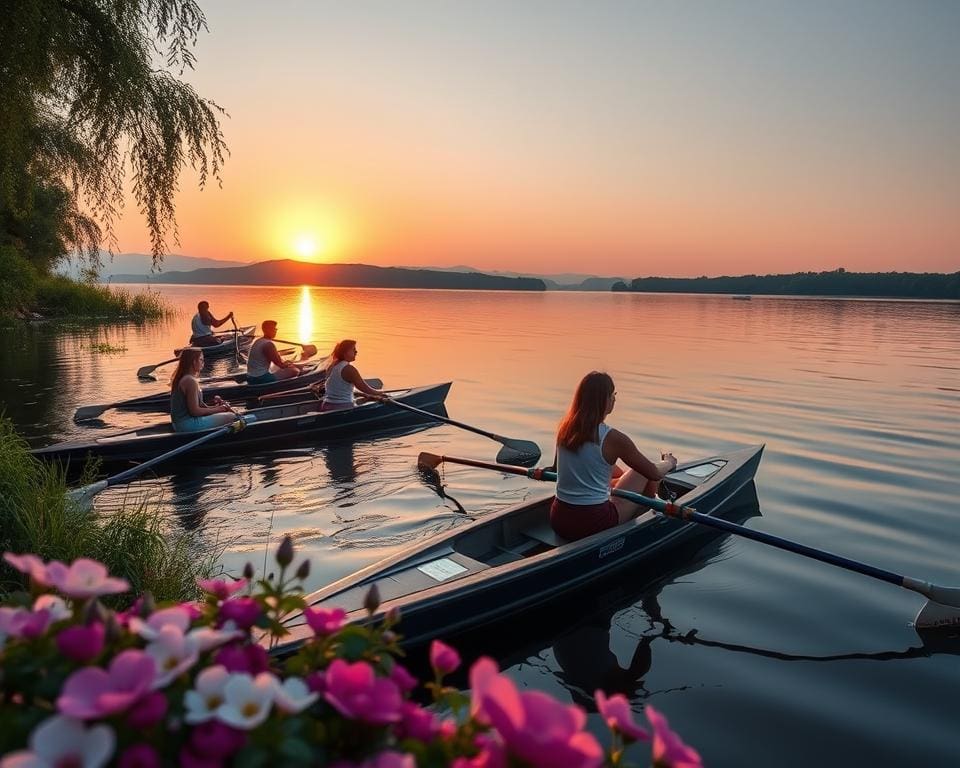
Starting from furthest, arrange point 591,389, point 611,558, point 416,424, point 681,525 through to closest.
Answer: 1. point 416,424
2. point 681,525
3. point 611,558
4. point 591,389

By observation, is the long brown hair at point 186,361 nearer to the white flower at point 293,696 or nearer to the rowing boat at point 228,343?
the white flower at point 293,696

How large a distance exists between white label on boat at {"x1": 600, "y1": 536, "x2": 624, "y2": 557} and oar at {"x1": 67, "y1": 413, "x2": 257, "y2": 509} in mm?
4473

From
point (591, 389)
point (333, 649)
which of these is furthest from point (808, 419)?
point (333, 649)

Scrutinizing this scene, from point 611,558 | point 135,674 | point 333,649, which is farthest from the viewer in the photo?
point 611,558

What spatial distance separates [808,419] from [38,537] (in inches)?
564

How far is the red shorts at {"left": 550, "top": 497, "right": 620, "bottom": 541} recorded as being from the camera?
6.18 metres

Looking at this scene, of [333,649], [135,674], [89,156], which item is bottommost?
[333,649]

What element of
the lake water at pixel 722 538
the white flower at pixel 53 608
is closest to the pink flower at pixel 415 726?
the white flower at pixel 53 608

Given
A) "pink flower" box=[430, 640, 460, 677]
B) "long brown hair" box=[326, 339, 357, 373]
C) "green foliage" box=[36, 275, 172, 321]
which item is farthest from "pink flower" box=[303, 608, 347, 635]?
"green foliage" box=[36, 275, 172, 321]

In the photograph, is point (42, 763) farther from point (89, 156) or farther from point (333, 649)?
point (89, 156)

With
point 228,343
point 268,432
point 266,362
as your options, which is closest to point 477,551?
point 268,432

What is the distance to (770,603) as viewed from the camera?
6438 millimetres

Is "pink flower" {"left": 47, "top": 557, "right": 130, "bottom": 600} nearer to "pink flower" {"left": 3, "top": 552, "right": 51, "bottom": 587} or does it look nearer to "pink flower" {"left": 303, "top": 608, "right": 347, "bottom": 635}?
"pink flower" {"left": 3, "top": 552, "right": 51, "bottom": 587}

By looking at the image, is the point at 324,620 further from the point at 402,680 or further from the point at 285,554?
the point at 285,554
